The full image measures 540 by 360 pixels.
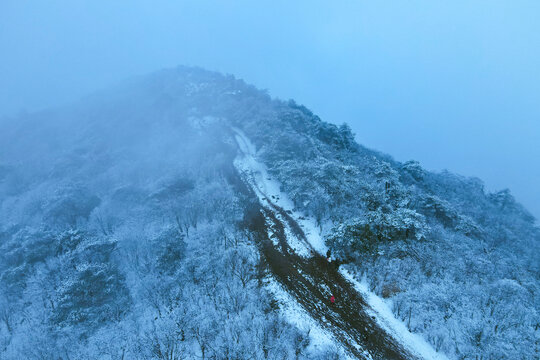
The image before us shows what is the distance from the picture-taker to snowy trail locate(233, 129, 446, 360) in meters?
15.0

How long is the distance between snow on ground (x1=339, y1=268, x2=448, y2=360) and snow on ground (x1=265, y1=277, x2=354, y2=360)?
4.11 metres

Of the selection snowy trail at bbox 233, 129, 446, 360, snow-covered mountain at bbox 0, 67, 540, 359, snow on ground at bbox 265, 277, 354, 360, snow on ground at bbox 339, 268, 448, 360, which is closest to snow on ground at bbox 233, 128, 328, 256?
snowy trail at bbox 233, 129, 446, 360

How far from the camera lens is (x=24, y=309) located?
19.3 meters

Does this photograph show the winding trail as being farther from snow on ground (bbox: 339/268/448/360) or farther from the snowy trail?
snow on ground (bbox: 339/268/448/360)

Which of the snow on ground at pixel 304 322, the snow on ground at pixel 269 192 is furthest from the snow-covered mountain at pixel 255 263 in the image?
the snow on ground at pixel 269 192

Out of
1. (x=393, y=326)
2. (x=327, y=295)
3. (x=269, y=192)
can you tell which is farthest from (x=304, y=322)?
(x=269, y=192)

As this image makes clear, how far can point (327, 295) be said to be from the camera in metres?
18.7

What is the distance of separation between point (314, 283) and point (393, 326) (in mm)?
6103

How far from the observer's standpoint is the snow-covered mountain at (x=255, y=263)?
15227 millimetres

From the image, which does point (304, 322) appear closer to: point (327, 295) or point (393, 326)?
point (327, 295)

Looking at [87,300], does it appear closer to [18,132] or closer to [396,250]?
[396,250]

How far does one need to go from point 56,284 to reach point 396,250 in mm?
30621

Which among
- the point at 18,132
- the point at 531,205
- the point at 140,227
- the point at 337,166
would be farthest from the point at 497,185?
the point at 18,132

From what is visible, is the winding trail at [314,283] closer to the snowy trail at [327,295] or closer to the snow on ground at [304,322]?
the snowy trail at [327,295]
